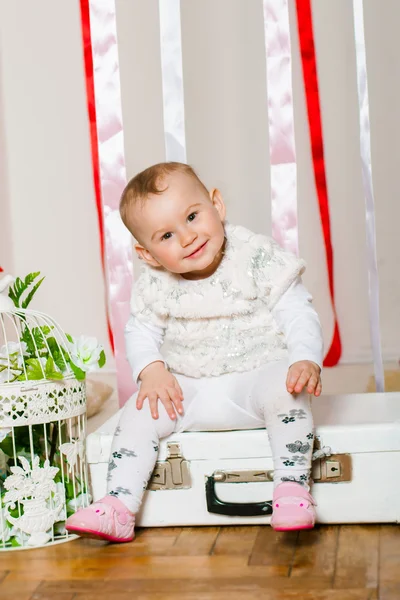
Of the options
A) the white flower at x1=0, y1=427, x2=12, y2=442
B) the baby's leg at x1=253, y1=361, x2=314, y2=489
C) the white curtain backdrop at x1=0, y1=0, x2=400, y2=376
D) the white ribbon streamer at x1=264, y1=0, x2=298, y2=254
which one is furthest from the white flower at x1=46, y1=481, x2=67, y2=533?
the white curtain backdrop at x1=0, y1=0, x2=400, y2=376

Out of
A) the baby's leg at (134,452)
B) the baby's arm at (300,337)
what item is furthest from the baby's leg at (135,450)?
the baby's arm at (300,337)

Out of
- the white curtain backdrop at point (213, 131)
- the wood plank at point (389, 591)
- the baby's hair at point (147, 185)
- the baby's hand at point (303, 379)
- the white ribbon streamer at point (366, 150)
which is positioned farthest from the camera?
the white curtain backdrop at point (213, 131)

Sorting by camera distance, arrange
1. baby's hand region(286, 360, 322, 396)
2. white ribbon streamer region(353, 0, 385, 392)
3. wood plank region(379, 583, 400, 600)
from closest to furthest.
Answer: wood plank region(379, 583, 400, 600), baby's hand region(286, 360, 322, 396), white ribbon streamer region(353, 0, 385, 392)

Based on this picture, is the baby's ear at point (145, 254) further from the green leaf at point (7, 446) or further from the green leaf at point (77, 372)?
the green leaf at point (7, 446)

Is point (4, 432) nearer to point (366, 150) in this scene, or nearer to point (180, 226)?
point (180, 226)

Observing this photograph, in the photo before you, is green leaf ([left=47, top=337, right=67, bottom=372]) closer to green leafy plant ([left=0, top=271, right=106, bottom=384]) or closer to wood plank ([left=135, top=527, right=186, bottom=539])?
green leafy plant ([left=0, top=271, right=106, bottom=384])

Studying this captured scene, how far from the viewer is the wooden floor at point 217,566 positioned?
1.05m

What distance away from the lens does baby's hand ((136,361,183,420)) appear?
1.33 meters

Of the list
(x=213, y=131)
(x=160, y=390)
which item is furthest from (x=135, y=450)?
(x=213, y=131)

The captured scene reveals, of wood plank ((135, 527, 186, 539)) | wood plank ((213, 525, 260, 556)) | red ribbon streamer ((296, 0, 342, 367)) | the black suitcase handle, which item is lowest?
wood plank ((135, 527, 186, 539))

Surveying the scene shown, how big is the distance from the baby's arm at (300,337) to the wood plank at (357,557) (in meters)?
0.21

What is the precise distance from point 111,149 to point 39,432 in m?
0.63

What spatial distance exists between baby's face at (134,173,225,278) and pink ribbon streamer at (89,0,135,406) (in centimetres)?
35

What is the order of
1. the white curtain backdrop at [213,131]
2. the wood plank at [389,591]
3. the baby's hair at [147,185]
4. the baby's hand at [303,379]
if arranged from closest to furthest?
the wood plank at [389,591]
the baby's hand at [303,379]
the baby's hair at [147,185]
the white curtain backdrop at [213,131]
